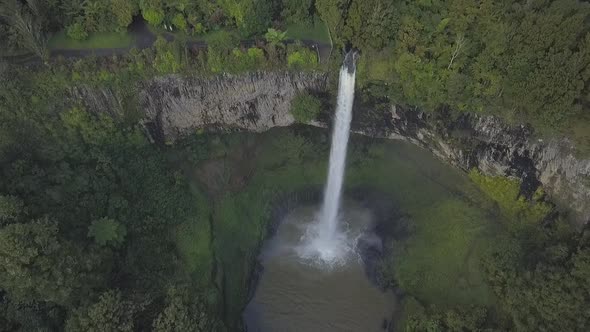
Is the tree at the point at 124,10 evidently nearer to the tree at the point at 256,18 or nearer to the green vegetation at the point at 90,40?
the green vegetation at the point at 90,40

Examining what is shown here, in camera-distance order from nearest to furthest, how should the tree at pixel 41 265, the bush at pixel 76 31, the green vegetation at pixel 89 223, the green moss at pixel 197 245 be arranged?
the tree at pixel 41 265 < the green vegetation at pixel 89 223 < the green moss at pixel 197 245 < the bush at pixel 76 31

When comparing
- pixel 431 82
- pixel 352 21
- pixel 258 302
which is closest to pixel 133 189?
pixel 258 302

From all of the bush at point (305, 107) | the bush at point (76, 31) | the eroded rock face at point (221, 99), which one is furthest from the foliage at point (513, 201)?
the bush at point (76, 31)

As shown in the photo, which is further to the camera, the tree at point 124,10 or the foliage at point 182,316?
the tree at point 124,10

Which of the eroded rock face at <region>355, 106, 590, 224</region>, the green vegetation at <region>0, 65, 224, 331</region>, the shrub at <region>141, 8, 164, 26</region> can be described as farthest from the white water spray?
the shrub at <region>141, 8, 164, 26</region>

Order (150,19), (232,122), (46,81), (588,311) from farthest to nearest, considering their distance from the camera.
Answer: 1. (232,122)
2. (150,19)
3. (46,81)
4. (588,311)

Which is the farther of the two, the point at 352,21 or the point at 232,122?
the point at 232,122

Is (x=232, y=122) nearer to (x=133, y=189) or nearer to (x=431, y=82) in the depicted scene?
(x=133, y=189)

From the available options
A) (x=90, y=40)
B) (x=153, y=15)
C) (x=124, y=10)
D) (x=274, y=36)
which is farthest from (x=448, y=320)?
(x=90, y=40)
